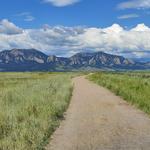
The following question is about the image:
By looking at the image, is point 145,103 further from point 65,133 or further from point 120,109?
point 65,133

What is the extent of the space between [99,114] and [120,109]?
7.10 ft

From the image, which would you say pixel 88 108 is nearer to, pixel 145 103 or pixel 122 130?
pixel 145 103

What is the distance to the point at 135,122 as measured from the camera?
Result: 1636 cm

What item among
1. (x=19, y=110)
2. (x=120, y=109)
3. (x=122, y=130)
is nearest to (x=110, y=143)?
(x=122, y=130)

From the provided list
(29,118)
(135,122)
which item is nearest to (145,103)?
(135,122)

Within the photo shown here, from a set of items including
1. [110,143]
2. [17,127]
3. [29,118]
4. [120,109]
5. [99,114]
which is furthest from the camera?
[120,109]

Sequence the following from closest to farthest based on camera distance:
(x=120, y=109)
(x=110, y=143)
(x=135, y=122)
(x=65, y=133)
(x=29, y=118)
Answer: (x=110, y=143) → (x=65, y=133) → (x=29, y=118) → (x=135, y=122) → (x=120, y=109)

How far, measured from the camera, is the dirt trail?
11.9m

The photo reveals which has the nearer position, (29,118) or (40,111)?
(29,118)

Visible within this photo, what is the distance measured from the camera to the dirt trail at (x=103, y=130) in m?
11.9

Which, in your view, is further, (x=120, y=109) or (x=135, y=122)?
(x=120, y=109)

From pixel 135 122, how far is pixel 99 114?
3.10 m

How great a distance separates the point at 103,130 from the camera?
1453 cm

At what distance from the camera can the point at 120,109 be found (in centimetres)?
2100
